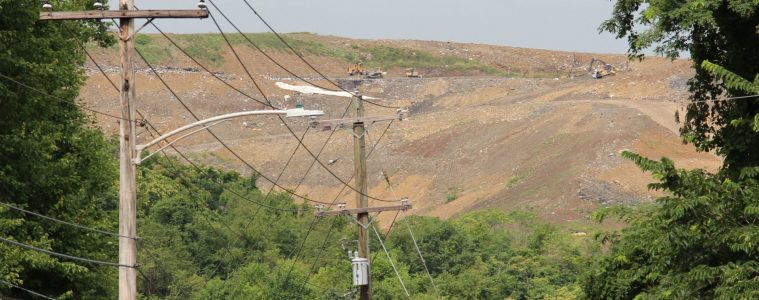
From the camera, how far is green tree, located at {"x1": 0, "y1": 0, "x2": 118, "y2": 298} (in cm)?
2897

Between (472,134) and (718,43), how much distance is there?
87.5m

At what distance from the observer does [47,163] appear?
102 feet

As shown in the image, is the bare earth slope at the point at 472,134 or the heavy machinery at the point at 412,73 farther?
the heavy machinery at the point at 412,73

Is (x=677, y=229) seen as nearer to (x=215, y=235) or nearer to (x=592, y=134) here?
(x=215, y=235)

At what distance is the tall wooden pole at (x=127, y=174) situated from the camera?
1897 cm

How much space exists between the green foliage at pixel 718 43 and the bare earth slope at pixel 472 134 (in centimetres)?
6018

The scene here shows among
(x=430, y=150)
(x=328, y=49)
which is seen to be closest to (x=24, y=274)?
(x=430, y=150)

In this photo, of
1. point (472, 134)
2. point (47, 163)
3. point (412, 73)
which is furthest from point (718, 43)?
point (412, 73)

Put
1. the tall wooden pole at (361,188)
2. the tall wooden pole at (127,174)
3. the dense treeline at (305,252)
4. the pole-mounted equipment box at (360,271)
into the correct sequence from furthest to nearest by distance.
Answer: the dense treeline at (305,252)
the tall wooden pole at (361,188)
the pole-mounted equipment box at (360,271)
the tall wooden pole at (127,174)

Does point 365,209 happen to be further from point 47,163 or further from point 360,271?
point 47,163

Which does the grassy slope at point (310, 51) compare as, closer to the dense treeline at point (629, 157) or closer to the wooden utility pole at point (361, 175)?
the dense treeline at point (629, 157)

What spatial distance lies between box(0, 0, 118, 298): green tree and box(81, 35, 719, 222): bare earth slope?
53.2 meters

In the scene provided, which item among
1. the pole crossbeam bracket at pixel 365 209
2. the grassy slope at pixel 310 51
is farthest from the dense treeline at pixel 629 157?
the grassy slope at pixel 310 51

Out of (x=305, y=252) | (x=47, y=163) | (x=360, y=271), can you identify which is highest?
(x=47, y=163)
